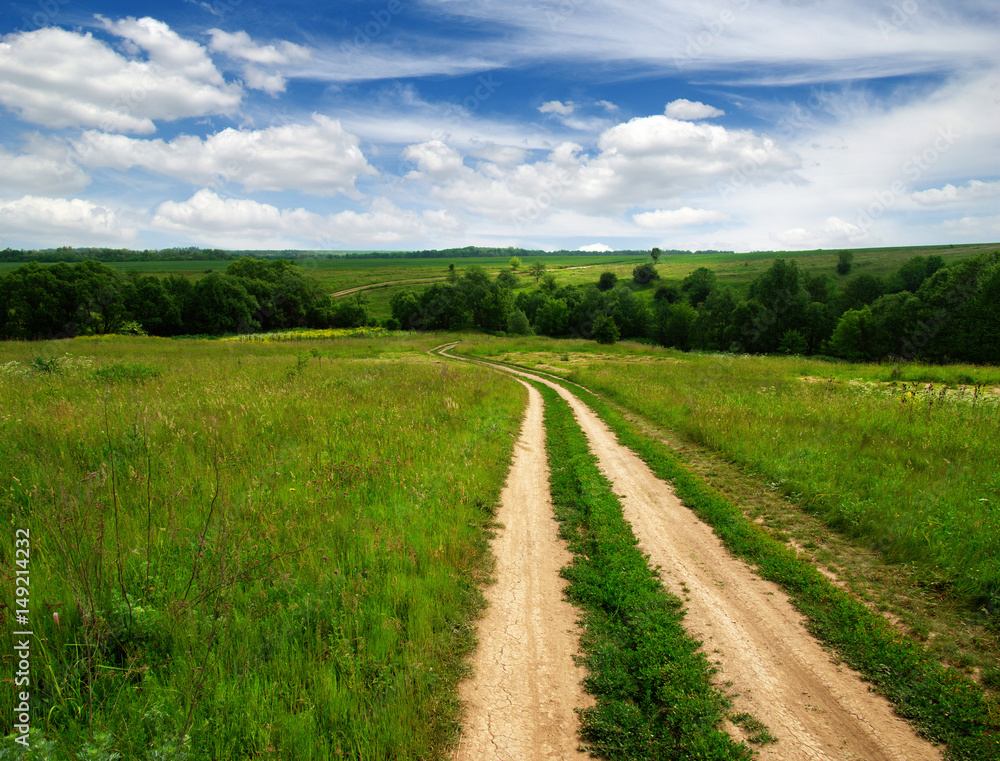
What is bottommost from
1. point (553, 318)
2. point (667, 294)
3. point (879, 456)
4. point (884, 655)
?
point (884, 655)

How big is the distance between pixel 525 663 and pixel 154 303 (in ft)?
297

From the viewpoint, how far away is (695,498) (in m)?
9.06

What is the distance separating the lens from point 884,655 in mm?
4559

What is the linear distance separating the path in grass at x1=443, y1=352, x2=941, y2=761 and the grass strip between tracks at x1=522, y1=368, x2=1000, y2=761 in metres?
0.17

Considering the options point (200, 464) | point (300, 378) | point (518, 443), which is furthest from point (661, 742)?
point (300, 378)

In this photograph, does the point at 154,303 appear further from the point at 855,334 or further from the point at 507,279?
the point at 855,334

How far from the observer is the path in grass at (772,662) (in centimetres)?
366

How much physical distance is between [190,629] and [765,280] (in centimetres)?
8989

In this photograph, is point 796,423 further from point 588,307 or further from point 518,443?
point 588,307

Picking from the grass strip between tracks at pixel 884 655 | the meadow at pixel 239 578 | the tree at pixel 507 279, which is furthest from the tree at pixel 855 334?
the meadow at pixel 239 578

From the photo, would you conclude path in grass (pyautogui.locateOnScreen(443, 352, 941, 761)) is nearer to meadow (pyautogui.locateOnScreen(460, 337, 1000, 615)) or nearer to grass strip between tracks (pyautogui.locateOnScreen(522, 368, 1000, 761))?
grass strip between tracks (pyautogui.locateOnScreen(522, 368, 1000, 761))

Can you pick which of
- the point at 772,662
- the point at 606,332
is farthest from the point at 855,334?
the point at 772,662

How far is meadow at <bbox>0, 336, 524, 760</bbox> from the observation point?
3414 millimetres

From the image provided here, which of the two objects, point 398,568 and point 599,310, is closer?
point 398,568
